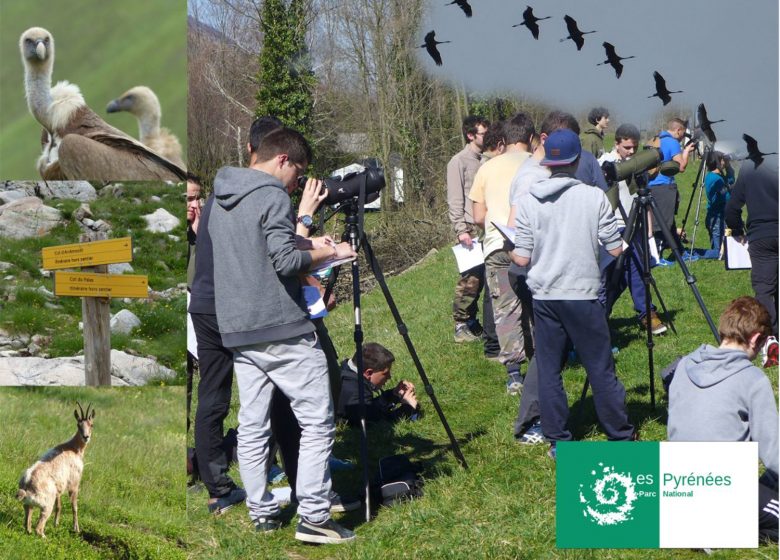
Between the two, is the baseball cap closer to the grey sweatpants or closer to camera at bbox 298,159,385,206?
camera at bbox 298,159,385,206

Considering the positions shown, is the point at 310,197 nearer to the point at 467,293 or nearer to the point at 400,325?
the point at 400,325

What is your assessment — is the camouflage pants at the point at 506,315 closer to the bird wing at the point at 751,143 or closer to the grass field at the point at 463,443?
the grass field at the point at 463,443

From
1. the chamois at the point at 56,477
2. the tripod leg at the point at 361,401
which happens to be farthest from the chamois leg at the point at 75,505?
the tripod leg at the point at 361,401

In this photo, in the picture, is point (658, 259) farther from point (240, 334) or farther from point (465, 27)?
point (240, 334)

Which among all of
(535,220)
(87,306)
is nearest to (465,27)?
(535,220)

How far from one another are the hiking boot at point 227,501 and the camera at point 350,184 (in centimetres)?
136

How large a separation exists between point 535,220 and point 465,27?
4.00ft

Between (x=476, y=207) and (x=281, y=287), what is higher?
(x=476, y=207)

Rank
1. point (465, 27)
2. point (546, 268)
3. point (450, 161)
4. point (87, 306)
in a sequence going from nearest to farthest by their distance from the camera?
point (87, 306)
point (546, 268)
point (465, 27)
point (450, 161)

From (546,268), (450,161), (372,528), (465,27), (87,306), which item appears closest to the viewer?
(87,306)

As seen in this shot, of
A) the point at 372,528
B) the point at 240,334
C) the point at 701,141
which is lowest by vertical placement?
the point at 372,528

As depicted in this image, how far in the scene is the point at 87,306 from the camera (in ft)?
11.7

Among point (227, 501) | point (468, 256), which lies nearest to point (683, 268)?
point (468, 256)

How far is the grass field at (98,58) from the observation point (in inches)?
146
